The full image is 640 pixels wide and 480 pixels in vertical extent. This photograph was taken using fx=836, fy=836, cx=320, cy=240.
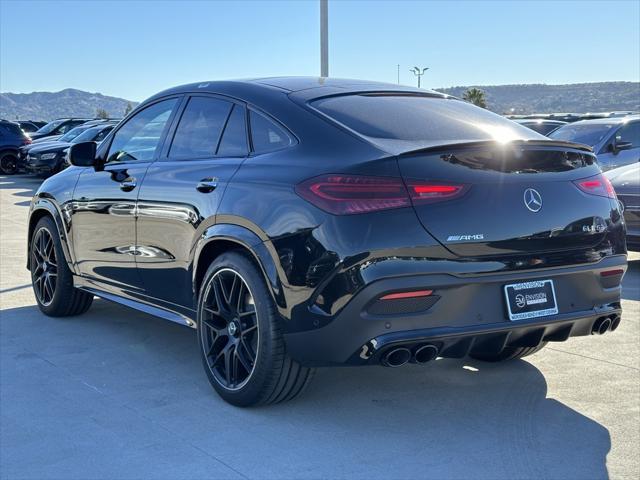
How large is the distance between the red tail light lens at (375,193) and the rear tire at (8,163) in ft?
78.4

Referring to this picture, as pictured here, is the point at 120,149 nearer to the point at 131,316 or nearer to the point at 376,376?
the point at 131,316

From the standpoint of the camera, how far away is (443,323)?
12.1ft

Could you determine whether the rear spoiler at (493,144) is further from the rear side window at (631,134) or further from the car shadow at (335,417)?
the rear side window at (631,134)

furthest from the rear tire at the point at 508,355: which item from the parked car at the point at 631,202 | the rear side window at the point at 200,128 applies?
the parked car at the point at 631,202

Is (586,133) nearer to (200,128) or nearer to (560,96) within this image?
(200,128)

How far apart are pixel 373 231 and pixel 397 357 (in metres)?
0.57

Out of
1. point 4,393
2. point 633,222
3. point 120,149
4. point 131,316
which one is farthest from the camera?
point 633,222

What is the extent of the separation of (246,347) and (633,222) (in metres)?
5.17

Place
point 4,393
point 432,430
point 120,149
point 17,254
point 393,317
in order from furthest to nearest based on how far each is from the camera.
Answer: point 17,254
point 120,149
point 4,393
point 432,430
point 393,317

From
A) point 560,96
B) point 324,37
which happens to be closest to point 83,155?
point 324,37

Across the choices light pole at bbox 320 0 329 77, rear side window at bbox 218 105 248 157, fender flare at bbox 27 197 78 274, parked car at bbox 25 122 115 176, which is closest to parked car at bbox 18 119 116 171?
parked car at bbox 25 122 115 176

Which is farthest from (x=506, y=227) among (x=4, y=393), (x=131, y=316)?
(x=131, y=316)

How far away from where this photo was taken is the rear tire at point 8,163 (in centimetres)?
2553

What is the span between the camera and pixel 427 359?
12.2 feet
